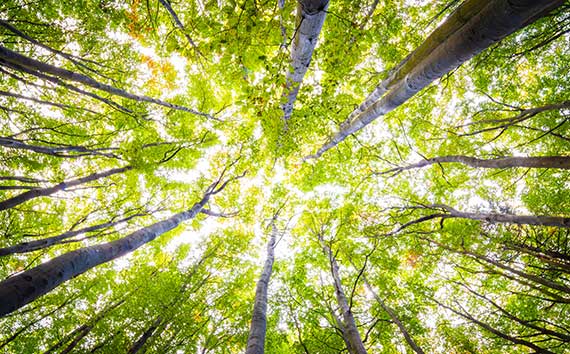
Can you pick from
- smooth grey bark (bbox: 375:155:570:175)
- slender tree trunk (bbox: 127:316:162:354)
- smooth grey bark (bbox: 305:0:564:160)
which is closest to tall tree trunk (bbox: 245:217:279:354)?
slender tree trunk (bbox: 127:316:162:354)

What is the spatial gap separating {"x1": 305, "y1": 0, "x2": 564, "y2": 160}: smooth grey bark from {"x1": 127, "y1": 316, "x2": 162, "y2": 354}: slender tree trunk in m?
9.12

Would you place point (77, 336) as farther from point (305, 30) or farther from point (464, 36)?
point (464, 36)

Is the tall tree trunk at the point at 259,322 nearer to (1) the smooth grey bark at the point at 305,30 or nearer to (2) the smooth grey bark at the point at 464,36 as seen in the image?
(1) the smooth grey bark at the point at 305,30

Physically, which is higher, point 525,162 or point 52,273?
point 525,162

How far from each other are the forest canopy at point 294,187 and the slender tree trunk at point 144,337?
10cm

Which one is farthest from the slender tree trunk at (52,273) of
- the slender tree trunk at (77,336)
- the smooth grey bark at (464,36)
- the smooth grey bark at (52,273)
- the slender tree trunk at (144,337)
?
the smooth grey bark at (464,36)

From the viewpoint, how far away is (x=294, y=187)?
1095cm

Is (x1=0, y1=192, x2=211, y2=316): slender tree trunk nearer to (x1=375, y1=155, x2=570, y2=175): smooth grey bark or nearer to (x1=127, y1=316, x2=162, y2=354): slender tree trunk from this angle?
(x1=127, y1=316, x2=162, y2=354): slender tree trunk

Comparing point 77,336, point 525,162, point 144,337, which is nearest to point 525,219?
point 525,162

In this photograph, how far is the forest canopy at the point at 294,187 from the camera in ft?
15.2

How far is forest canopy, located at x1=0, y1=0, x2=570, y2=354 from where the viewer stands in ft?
15.2

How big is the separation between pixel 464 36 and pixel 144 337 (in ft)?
34.1

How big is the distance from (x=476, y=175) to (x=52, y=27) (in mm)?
14956

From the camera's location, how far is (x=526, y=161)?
414 cm
